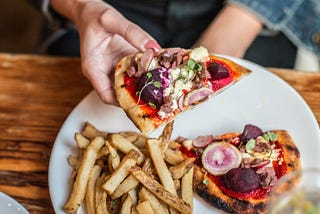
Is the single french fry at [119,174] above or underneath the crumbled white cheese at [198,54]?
underneath

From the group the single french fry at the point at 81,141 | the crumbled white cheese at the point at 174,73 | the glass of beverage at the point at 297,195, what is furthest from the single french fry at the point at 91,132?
the glass of beverage at the point at 297,195

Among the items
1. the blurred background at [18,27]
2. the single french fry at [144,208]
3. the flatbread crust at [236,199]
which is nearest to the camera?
the single french fry at [144,208]

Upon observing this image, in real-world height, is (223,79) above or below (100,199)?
above

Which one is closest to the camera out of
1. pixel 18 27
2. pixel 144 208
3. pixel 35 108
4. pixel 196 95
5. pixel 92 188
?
pixel 144 208

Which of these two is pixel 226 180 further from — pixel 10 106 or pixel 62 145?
pixel 10 106

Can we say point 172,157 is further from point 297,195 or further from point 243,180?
point 297,195

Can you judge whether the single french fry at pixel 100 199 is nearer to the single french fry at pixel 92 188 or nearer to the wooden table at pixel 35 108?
the single french fry at pixel 92 188

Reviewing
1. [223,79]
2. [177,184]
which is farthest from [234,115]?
[177,184]

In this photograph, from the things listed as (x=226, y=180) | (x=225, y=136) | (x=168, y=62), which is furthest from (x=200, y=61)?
(x=226, y=180)
